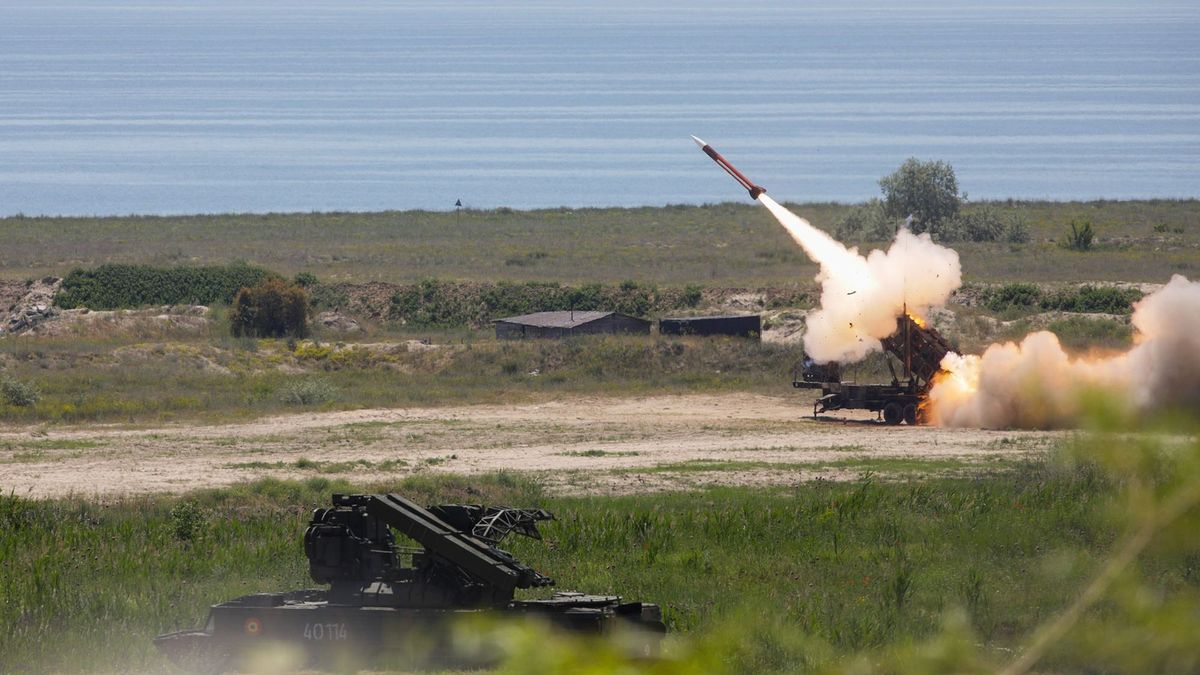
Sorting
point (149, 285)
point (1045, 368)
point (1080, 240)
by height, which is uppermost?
point (1080, 240)

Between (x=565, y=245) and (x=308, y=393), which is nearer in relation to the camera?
(x=308, y=393)

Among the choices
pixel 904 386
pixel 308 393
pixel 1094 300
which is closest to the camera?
pixel 904 386

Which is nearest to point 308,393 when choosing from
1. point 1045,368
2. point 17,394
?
point 17,394

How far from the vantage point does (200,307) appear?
58.7m

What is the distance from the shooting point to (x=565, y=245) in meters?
83.1

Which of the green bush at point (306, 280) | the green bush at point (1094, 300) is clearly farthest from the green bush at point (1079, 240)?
the green bush at point (306, 280)

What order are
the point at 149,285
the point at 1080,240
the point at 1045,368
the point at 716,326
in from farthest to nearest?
the point at 1080,240, the point at 149,285, the point at 716,326, the point at 1045,368

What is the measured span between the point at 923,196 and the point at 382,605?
6795 cm

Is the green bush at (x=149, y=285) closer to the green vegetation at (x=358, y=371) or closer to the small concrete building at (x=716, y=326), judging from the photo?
the green vegetation at (x=358, y=371)

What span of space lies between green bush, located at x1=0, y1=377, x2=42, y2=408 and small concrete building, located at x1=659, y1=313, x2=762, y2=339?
19163 mm

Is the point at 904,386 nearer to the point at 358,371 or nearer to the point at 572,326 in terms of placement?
the point at 572,326

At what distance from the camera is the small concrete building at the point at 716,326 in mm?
51312

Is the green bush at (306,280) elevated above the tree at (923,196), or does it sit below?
below

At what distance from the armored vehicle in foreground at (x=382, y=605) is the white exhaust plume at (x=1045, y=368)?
21607 mm
